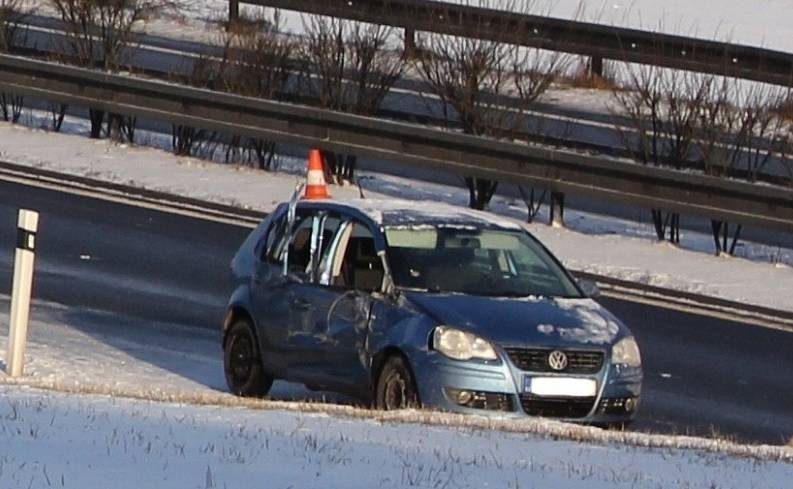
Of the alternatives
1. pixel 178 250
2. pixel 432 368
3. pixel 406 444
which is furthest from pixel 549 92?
pixel 406 444

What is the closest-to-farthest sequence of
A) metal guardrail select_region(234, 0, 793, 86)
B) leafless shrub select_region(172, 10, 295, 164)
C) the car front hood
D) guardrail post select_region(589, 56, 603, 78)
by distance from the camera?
1. the car front hood
2. metal guardrail select_region(234, 0, 793, 86)
3. leafless shrub select_region(172, 10, 295, 164)
4. guardrail post select_region(589, 56, 603, 78)

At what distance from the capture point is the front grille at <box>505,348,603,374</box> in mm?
11984

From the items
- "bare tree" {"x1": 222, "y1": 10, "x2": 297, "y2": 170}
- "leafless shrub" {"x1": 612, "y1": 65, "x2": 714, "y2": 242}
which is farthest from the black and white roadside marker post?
"bare tree" {"x1": 222, "y1": 10, "x2": 297, "y2": 170}

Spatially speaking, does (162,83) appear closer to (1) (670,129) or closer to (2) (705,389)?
(1) (670,129)

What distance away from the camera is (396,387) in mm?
12352

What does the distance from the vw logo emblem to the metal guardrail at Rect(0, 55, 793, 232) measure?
23.9 ft

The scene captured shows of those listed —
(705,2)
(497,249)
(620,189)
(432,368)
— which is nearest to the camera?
(432,368)

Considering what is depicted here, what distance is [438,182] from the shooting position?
23547 millimetres

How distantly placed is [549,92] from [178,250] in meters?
10.6

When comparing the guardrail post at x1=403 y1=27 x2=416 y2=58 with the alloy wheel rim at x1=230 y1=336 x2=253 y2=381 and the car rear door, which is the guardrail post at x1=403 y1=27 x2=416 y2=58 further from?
the car rear door

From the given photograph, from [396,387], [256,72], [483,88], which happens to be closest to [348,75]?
[256,72]

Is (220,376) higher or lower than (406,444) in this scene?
lower

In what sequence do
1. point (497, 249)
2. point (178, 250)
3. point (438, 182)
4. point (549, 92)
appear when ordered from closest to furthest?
point (497, 249) → point (178, 250) → point (438, 182) → point (549, 92)

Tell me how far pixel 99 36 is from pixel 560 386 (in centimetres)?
1473
